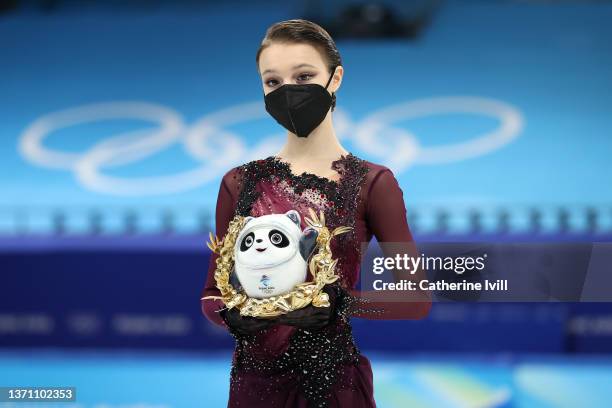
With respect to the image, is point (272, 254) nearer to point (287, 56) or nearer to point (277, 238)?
point (277, 238)

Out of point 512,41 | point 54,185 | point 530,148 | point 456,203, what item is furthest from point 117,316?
point 512,41

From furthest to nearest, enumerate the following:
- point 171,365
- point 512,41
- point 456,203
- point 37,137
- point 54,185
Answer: point 512,41, point 37,137, point 54,185, point 456,203, point 171,365

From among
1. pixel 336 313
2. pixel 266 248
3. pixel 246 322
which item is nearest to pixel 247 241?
pixel 266 248

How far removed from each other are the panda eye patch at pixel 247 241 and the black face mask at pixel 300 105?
38 centimetres

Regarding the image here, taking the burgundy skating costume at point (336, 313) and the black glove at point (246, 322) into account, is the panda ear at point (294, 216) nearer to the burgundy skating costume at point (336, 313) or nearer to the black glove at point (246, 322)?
the burgundy skating costume at point (336, 313)

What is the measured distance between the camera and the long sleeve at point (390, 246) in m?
2.20

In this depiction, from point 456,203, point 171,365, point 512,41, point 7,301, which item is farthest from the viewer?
point 512,41

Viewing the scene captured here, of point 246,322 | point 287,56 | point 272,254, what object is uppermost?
point 287,56

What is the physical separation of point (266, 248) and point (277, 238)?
0.04m

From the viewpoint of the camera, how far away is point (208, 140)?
8.70 m

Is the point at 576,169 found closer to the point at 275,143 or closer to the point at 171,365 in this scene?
the point at 275,143

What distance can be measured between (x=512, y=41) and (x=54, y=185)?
516cm

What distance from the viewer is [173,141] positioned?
8.81 metres

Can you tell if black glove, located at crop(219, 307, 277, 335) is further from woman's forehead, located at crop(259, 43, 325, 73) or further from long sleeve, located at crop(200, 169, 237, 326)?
woman's forehead, located at crop(259, 43, 325, 73)
